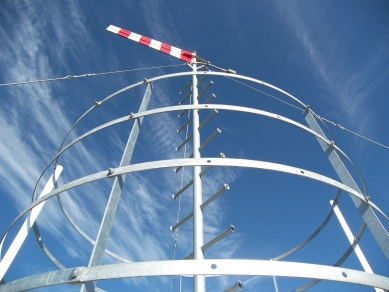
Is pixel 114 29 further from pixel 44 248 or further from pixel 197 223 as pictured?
pixel 197 223

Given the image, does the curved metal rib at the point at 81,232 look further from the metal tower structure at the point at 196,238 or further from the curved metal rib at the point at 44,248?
the curved metal rib at the point at 44,248

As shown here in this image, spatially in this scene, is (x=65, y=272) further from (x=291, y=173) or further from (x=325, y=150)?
(x=325, y=150)

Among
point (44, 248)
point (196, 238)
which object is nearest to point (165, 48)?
point (44, 248)

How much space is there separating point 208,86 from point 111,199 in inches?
173

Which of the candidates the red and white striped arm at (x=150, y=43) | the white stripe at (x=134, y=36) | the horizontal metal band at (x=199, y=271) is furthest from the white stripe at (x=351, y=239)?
the white stripe at (x=134, y=36)

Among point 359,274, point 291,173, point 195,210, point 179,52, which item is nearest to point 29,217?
point 195,210

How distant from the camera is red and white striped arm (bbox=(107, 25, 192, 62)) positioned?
869 cm

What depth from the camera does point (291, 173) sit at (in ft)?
8.26

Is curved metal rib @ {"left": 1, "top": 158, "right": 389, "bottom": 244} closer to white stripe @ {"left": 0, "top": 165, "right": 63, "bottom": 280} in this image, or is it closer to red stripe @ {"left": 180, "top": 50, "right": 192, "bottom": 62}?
white stripe @ {"left": 0, "top": 165, "right": 63, "bottom": 280}

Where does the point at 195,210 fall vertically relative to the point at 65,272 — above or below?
above

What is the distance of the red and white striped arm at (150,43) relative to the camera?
8.69 m

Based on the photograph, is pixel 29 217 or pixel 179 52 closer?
pixel 29 217

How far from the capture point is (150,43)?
8.94 meters

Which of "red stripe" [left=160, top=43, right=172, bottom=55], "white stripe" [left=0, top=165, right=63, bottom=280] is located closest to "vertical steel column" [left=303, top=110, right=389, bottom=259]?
"white stripe" [left=0, top=165, right=63, bottom=280]
